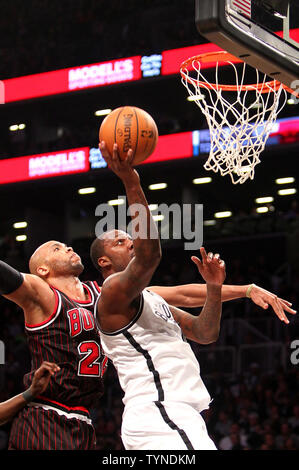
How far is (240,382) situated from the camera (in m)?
10.4

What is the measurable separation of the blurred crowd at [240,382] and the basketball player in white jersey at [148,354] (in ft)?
17.9

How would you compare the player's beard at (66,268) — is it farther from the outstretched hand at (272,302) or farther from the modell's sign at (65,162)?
the modell's sign at (65,162)

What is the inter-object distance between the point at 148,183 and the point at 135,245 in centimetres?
927

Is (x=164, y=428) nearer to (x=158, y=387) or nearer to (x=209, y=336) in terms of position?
(x=158, y=387)

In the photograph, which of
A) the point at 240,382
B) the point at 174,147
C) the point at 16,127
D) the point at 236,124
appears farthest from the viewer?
the point at 16,127

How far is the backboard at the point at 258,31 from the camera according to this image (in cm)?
387

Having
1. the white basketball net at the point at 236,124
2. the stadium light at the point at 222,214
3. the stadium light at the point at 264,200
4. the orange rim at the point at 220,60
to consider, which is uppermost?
the stadium light at the point at 264,200

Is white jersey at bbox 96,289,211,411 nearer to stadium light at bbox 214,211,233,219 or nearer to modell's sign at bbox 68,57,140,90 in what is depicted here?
modell's sign at bbox 68,57,140,90

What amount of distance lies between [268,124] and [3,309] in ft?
32.9

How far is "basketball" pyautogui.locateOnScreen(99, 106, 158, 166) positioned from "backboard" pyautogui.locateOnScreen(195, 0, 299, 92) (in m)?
0.73

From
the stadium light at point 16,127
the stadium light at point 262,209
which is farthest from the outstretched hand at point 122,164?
the stadium light at point 262,209

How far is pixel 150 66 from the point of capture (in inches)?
369

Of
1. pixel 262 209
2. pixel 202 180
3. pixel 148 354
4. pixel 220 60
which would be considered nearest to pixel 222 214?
pixel 262 209
